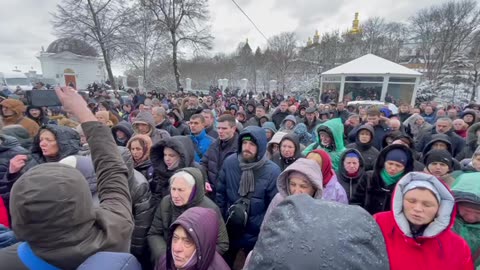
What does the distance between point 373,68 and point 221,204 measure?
21.2 m

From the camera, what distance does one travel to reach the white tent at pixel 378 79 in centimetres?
1952

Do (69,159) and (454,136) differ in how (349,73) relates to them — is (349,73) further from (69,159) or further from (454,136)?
(69,159)

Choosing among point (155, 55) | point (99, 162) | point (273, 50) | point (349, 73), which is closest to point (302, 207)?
point (99, 162)

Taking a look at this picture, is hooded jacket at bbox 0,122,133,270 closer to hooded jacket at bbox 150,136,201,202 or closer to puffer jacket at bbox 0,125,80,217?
hooded jacket at bbox 150,136,201,202

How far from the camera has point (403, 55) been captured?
152 feet

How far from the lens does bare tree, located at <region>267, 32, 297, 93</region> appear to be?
113 ft

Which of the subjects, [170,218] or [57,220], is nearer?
[57,220]

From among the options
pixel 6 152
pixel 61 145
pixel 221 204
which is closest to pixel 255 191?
pixel 221 204

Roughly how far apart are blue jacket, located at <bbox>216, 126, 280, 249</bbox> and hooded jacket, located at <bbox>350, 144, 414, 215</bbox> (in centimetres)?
98

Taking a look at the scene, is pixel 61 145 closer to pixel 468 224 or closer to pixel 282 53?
pixel 468 224

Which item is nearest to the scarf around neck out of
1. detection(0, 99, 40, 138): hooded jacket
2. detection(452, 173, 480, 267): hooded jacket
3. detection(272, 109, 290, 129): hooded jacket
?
detection(452, 173, 480, 267): hooded jacket

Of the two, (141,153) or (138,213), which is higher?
(141,153)

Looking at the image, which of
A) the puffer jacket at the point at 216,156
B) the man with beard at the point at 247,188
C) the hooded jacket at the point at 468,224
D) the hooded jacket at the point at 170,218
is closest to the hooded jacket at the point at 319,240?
the hooded jacket at the point at 170,218

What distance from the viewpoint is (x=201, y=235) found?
66.3 inches
